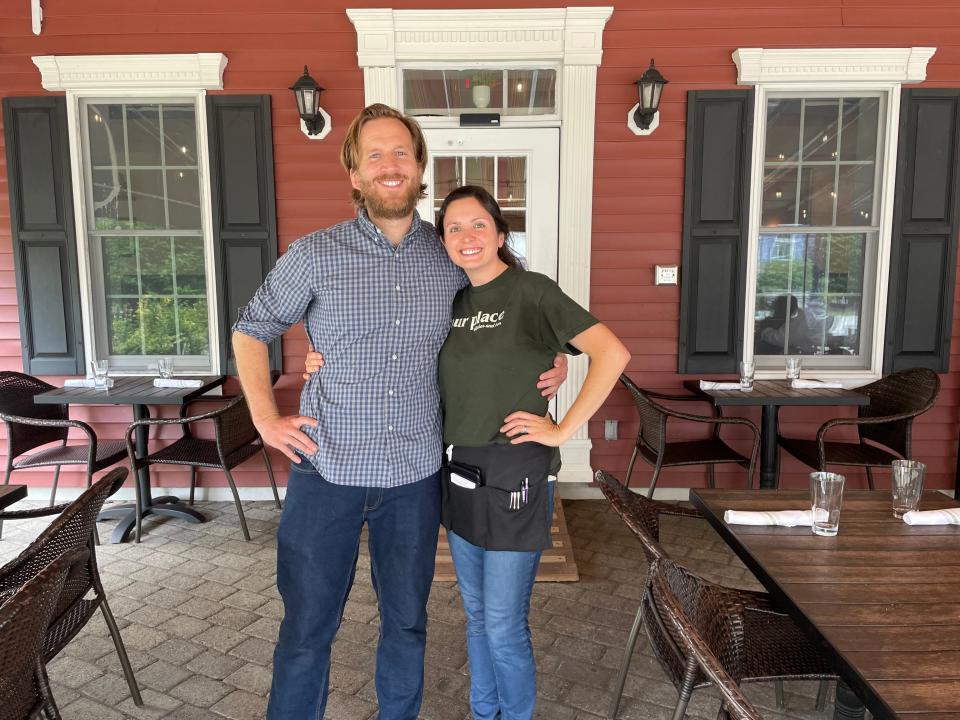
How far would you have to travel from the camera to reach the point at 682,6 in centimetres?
426

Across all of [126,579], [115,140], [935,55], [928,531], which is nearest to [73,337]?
[115,140]

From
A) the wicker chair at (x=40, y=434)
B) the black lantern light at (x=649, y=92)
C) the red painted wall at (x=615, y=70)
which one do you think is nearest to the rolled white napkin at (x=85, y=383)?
the wicker chair at (x=40, y=434)

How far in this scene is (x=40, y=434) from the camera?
4.28 m

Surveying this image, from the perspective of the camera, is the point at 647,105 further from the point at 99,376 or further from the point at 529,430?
the point at 99,376

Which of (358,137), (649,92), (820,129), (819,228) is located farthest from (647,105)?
(358,137)

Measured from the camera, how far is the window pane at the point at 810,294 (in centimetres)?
454

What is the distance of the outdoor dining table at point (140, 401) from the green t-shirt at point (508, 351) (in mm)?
2517

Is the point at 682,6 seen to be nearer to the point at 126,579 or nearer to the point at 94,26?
the point at 94,26

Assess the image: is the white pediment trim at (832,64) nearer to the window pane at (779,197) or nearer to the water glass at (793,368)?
the window pane at (779,197)

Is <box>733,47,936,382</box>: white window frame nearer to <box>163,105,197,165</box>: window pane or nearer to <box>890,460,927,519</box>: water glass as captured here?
<box>890,460,927,519</box>: water glass

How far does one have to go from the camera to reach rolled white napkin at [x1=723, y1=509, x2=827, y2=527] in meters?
1.97

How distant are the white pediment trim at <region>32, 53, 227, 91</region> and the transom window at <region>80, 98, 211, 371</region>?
0.13m

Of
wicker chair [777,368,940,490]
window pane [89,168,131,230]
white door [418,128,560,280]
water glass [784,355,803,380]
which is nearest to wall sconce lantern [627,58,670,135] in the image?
white door [418,128,560,280]

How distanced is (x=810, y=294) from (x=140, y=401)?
418 cm
